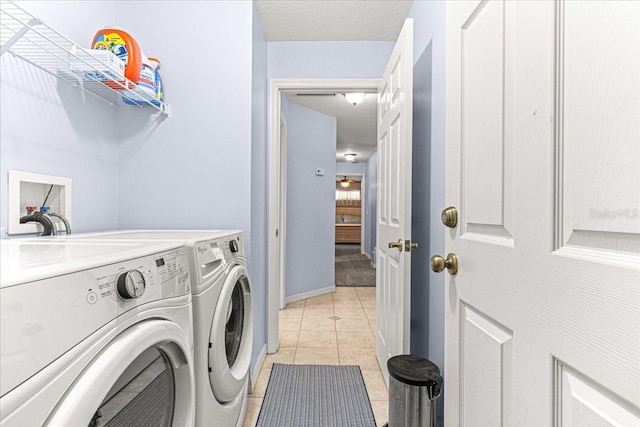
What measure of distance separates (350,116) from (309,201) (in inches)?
58.8

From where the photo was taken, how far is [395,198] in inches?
74.1

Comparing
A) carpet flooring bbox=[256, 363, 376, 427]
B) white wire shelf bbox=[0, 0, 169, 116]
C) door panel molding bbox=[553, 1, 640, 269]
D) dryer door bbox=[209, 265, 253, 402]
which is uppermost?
white wire shelf bbox=[0, 0, 169, 116]

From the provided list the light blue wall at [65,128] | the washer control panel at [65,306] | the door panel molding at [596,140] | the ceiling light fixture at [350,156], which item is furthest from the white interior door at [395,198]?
the ceiling light fixture at [350,156]

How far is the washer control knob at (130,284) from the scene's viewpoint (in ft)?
2.07

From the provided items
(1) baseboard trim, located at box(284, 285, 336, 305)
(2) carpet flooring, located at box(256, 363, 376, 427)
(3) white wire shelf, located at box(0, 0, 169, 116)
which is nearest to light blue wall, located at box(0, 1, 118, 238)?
(3) white wire shelf, located at box(0, 0, 169, 116)

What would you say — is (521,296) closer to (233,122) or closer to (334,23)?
(233,122)

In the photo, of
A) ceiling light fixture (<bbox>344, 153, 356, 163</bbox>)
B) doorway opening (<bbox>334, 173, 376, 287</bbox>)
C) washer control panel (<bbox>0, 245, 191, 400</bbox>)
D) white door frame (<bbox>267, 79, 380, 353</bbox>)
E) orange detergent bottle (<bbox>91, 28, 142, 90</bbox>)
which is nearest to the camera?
washer control panel (<bbox>0, 245, 191, 400</bbox>)

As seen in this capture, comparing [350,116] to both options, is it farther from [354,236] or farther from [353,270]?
[354,236]

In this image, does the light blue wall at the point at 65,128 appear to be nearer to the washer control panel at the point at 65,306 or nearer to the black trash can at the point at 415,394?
the washer control panel at the point at 65,306

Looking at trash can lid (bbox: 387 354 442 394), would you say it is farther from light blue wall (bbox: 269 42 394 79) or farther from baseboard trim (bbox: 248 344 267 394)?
light blue wall (bbox: 269 42 394 79)

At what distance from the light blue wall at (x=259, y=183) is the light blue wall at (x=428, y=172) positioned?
3.19 ft

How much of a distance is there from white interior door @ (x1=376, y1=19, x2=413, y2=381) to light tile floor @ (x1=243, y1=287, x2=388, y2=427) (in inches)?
6.9

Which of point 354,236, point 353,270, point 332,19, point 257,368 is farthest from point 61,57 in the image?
point 354,236

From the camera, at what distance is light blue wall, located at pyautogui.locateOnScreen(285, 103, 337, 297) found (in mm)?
3963
